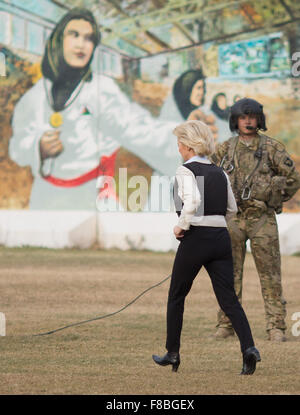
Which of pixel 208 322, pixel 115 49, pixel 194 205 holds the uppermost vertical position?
pixel 115 49

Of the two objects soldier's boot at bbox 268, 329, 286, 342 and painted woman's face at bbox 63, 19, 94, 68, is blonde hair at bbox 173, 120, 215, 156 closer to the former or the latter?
soldier's boot at bbox 268, 329, 286, 342

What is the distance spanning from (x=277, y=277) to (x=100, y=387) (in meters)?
3.24

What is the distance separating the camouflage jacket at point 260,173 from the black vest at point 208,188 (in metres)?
2.14

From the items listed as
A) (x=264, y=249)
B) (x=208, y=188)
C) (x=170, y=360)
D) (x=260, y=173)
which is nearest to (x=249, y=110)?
(x=260, y=173)

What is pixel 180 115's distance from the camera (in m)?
21.8

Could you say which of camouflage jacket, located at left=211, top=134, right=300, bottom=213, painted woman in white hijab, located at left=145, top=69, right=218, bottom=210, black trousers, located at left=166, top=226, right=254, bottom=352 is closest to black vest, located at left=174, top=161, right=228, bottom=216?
black trousers, located at left=166, top=226, right=254, bottom=352

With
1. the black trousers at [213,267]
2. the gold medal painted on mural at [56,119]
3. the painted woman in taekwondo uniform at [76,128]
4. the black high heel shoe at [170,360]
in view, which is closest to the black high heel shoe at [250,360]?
the black trousers at [213,267]

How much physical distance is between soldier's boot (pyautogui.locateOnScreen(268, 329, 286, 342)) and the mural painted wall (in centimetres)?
1135

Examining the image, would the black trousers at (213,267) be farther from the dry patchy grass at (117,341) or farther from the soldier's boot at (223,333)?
the soldier's boot at (223,333)

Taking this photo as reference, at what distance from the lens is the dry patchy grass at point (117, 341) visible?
706 centimetres

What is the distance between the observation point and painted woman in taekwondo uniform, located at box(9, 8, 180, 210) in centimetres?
2200

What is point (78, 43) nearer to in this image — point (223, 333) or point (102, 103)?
point (102, 103)
